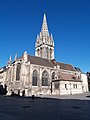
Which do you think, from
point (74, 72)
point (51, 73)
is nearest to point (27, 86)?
point (51, 73)

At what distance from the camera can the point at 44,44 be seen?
234 ft

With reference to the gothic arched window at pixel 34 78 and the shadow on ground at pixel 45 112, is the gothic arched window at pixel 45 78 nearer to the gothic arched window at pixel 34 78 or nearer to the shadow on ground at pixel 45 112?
the gothic arched window at pixel 34 78

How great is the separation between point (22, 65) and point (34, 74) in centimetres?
→ 509

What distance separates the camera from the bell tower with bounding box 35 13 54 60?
230 feet

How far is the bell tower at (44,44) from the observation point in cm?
7019

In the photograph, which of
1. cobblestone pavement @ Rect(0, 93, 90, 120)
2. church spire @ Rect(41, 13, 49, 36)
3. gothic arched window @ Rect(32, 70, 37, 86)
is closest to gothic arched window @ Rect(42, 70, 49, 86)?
gothic arched window @ Rect(32, 70, 37, 86)

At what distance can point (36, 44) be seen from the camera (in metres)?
75.5

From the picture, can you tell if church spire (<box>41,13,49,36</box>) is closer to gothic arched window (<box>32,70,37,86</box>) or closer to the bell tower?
the bell tower

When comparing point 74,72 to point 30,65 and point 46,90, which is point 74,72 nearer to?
point 46,90

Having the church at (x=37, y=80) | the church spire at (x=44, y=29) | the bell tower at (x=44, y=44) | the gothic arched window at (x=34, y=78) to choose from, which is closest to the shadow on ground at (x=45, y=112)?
the church at (x=37, y=80)

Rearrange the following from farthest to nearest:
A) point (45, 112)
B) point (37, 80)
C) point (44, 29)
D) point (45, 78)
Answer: point (44, 29), point (45, 78), point (37, 80), point (45, 112)

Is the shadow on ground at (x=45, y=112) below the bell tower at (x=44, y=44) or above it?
below

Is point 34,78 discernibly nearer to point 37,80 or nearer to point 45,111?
point 37,80

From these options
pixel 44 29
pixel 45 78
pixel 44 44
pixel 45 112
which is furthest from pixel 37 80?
pixel 44 29
